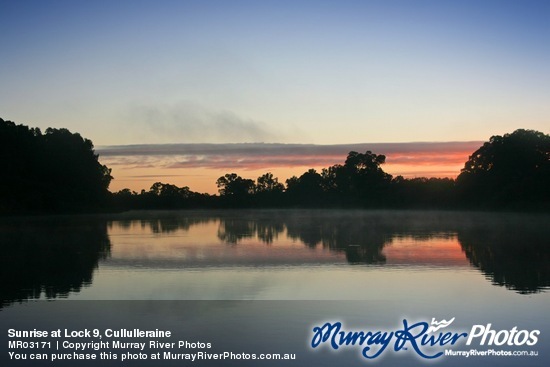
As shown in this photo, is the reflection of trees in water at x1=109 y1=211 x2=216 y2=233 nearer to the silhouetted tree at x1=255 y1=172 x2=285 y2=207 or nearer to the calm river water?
the calm river water

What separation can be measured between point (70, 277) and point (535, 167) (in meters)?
80.8

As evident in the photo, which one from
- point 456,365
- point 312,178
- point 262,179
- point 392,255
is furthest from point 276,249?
point 262,179

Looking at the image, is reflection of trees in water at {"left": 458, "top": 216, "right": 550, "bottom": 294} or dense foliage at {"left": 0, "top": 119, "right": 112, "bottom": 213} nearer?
reflection of trees in water at {"left": 458, "top": 216, "right": 550, "bottom": 294}

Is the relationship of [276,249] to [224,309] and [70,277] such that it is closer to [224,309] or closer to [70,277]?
[70,277]

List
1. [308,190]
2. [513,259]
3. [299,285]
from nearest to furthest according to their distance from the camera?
[299,285] < [513,259] < [308,190]

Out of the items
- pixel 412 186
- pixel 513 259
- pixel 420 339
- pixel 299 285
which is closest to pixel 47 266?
pixel 299 285

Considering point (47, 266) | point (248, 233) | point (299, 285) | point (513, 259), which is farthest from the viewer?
point (248, 233)

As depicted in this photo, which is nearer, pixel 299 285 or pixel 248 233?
pixel 299 285

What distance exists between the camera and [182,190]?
175 meters

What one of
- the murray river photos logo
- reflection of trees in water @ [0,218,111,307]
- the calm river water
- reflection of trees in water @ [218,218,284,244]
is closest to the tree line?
reflection of trees in water @ [218,218,284,244]

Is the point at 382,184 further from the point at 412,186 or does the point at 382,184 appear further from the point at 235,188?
the point at 235,188

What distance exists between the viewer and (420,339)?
991 centimetres

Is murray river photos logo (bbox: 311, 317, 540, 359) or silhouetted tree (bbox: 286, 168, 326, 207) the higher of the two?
murray river photos logo (bbox: 311, 317, 540, 359)

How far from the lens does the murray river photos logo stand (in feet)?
30.9
